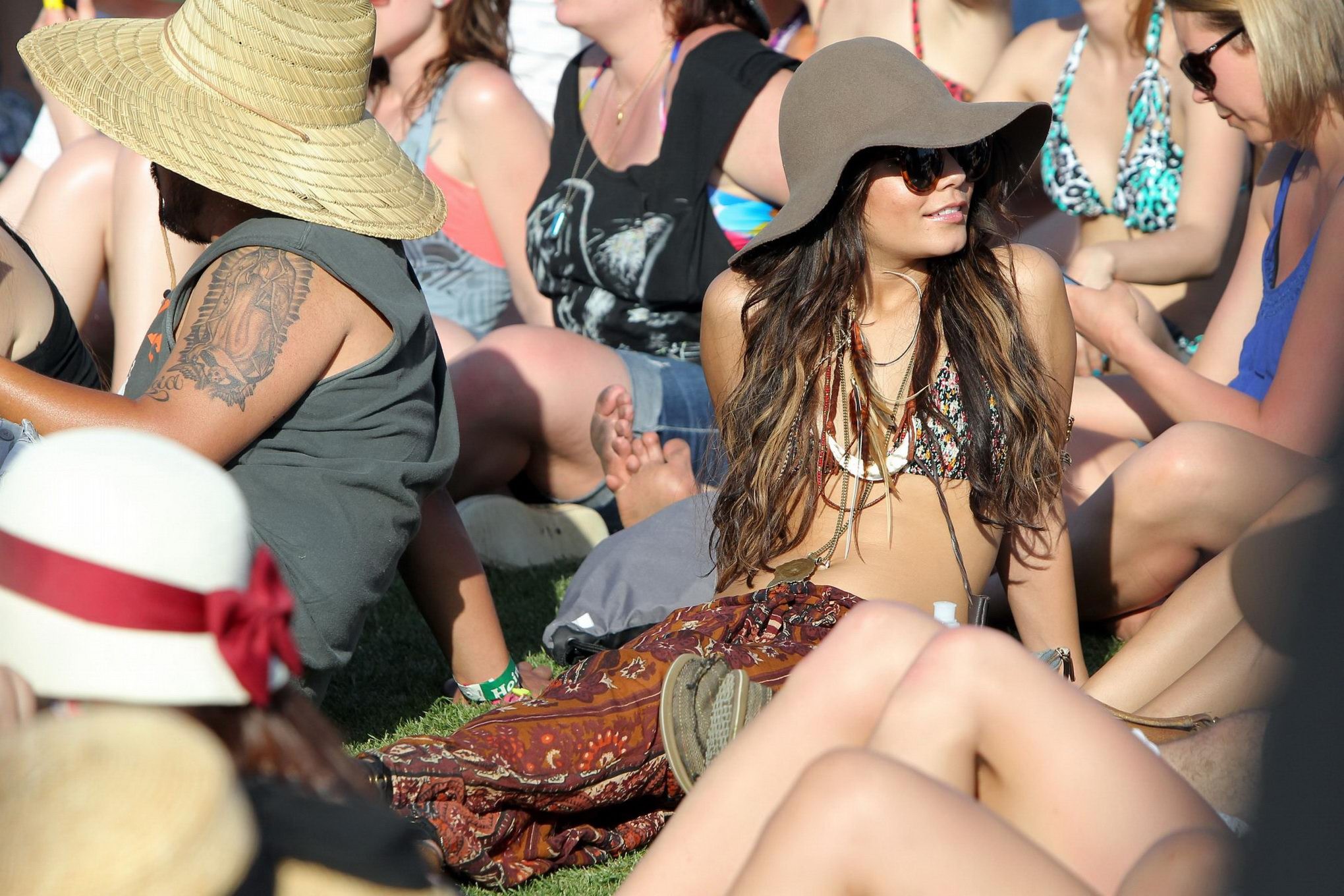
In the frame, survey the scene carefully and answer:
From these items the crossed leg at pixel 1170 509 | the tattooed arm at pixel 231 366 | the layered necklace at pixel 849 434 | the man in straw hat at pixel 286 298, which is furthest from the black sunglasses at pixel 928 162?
the tattooed arm at pixel 231 366

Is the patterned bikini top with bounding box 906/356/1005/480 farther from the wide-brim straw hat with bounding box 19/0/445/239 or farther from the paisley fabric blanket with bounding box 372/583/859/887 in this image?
the wide-brim straw hat with bounding box 19/0/445/239

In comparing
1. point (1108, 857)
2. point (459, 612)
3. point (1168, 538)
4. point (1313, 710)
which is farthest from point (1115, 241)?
point (1313, 710)

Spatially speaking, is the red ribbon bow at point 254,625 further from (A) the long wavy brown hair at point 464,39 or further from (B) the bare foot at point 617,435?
(A) the long wavy brown hair at point 464,39

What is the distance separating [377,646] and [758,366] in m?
1.31

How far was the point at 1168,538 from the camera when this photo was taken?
3283 mm

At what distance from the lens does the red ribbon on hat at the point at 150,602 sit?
1226 mm

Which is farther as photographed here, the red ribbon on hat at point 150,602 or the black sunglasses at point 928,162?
the black sunglasses at point 928,162

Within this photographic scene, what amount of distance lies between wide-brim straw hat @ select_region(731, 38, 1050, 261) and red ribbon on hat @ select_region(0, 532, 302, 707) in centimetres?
187

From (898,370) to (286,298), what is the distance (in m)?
1.29

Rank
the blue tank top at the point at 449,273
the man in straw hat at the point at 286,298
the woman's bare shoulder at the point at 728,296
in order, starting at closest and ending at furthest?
the man in straw hat at the point at 286,298, the woman's bare shoulder at the point at 728,296, the blue tank top at the point at 449,273

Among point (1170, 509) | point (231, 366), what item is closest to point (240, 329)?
point (231, 366)

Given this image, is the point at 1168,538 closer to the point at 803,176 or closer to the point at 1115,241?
the point at 803,176

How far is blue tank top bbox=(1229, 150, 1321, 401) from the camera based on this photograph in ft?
11.5

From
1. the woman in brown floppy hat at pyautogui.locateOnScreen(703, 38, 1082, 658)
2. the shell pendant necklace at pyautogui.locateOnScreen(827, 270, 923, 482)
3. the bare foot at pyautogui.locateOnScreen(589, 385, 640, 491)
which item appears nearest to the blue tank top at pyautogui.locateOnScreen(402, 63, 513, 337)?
the bare foot at pyautogui.locateOnScreen(589, 385, 640, 491)
